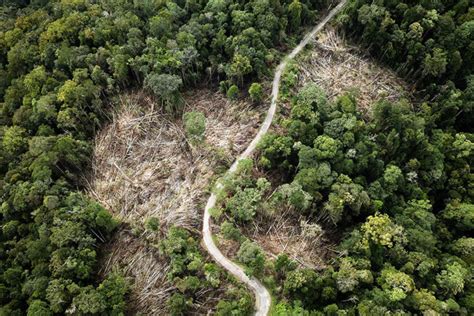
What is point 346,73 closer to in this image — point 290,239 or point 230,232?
point 290,239

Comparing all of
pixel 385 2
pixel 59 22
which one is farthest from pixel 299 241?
pixel 59 22

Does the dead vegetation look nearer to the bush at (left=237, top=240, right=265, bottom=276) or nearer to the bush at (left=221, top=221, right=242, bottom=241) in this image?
the bush at (left=237, top=240, right=265, bottom=276)

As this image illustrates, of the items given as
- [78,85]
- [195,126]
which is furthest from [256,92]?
[78,85]

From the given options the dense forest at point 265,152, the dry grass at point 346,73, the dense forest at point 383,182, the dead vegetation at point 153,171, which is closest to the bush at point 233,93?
the dense forest at point 265,152

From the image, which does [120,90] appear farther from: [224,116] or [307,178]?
[307,178]

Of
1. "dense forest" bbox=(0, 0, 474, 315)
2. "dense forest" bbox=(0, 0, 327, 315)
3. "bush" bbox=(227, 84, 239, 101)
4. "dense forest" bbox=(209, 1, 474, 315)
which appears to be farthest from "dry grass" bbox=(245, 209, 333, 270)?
"bush" bbox=(227, 84, 239, 101)

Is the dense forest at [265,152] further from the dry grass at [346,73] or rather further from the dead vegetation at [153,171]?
the dead vegetation at [153,171]
